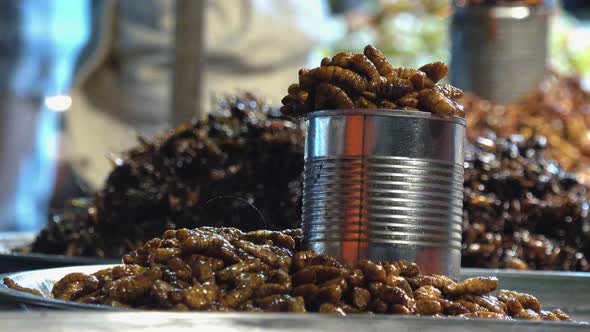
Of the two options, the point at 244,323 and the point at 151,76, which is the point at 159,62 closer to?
the point at 151,76

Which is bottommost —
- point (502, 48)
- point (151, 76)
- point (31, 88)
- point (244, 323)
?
point (244, 323)

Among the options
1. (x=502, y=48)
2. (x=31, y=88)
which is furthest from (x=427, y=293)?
(x=31, y=88)

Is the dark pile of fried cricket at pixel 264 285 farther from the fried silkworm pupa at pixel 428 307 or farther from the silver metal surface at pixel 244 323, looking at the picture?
the silver metal surface at pixel 244 323

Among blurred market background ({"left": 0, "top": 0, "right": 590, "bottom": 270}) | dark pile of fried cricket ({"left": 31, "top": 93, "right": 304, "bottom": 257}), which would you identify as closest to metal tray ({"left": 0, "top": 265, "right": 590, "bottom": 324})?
dark pile of fried cricket ({"left": 31, "top": 93, "right": 304, "bottom": 257})

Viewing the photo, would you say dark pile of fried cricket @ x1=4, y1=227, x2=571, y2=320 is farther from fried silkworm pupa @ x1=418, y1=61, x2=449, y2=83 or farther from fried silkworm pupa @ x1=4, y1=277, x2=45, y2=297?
fried silkworm pupa @ x1=418, y1=61, x2=449, y2=83

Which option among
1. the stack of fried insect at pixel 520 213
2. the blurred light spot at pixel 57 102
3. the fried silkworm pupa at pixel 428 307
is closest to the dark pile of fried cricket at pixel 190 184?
the stack of fried insect at pixel 520 213

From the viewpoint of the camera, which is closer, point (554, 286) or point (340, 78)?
point (340, 78)

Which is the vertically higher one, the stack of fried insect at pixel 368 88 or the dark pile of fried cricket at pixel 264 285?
the stack of fried insect at pixel 368 88

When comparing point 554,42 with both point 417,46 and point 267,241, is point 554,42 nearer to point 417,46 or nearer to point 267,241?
point 417,46
